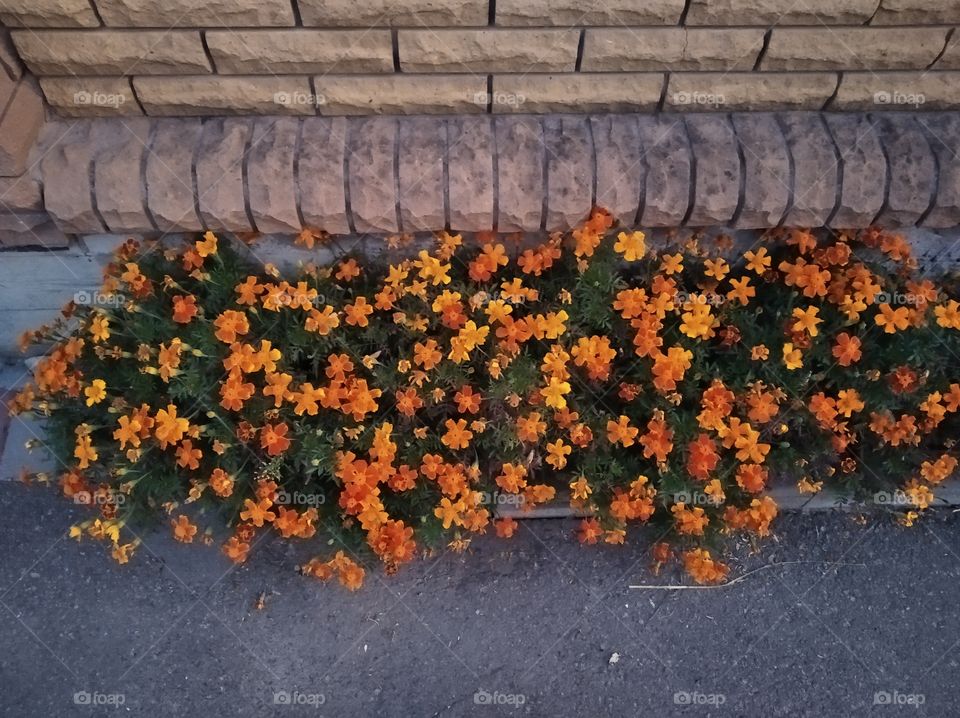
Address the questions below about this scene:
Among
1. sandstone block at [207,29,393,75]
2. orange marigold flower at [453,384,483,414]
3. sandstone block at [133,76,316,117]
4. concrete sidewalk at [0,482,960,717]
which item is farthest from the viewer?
concrete sidewalk at [0,482,960,717]

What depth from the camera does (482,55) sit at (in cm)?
260

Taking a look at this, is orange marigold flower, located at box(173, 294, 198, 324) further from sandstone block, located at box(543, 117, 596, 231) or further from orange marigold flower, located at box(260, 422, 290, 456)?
sandstone block, located at box(543, 117, 596, 231)

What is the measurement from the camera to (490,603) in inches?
125

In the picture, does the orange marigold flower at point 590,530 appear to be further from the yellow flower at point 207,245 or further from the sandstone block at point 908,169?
the yellow flower at point 207,245

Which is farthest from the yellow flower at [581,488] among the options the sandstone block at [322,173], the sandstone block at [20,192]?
the sandstone block at [20,192]

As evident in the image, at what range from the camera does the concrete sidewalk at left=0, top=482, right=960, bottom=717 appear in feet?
9.93

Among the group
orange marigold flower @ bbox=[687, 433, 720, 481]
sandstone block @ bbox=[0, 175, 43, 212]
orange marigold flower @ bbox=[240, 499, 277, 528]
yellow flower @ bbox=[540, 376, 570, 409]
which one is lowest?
orange marigold flower @ bbox=[240, 499, 277, 528]

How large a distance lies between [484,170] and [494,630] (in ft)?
5.93

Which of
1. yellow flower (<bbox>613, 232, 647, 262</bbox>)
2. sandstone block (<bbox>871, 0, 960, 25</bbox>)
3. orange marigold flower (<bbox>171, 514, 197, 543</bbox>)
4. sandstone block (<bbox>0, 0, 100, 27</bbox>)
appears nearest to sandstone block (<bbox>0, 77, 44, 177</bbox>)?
sandstone block (<bbox>0, 0, 100, 27</bbox>)

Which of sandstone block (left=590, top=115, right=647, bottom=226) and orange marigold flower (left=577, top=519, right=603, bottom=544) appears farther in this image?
orange marigold flower (left=577, top=519, right=603, bottom=544)

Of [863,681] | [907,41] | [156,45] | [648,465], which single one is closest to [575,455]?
[648,465]

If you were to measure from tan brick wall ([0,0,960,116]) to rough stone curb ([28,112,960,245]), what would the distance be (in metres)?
0.08

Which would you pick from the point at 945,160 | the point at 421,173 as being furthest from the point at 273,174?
the point at 945,160

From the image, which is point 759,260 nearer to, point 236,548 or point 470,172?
point 470,172
